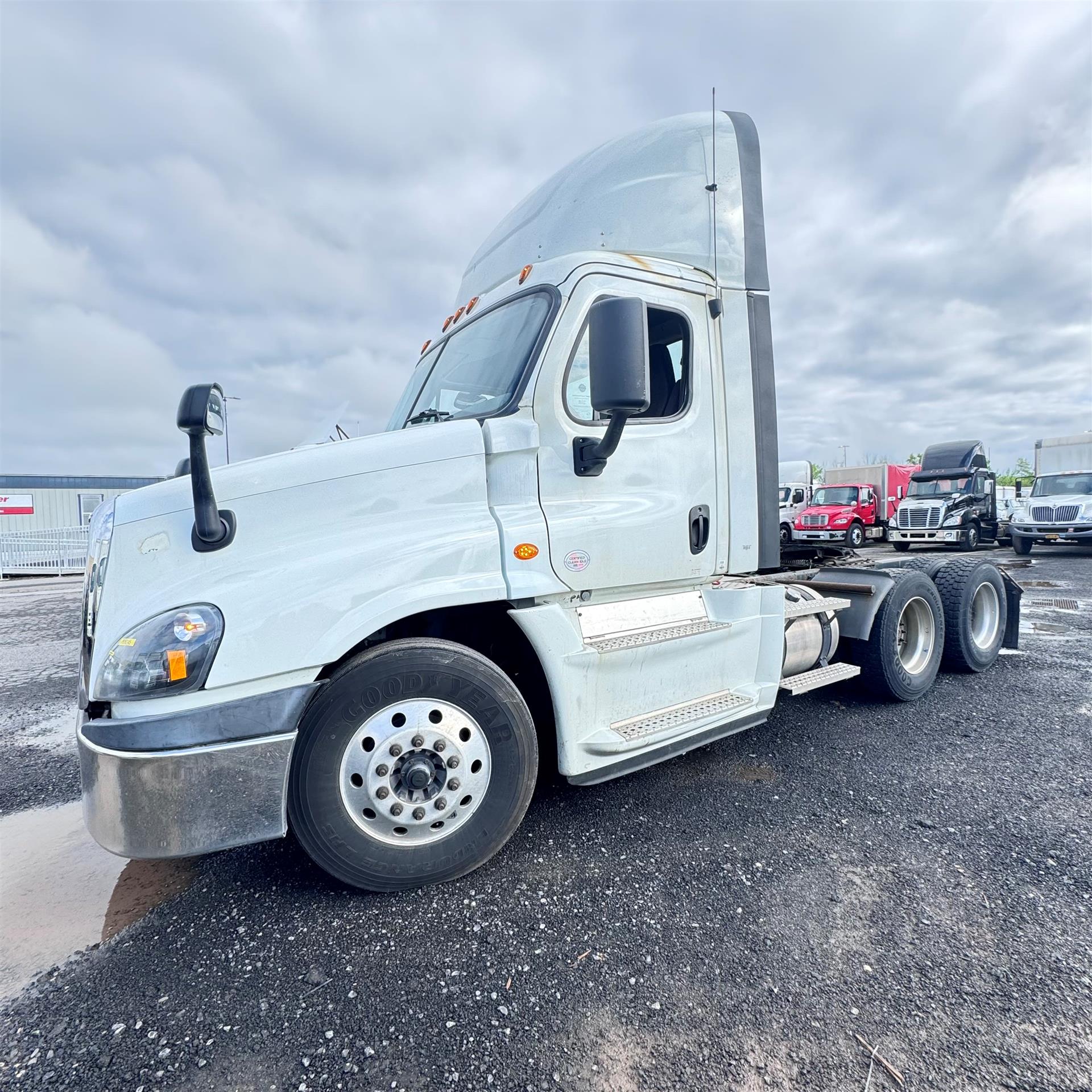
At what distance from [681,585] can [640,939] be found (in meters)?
1.70

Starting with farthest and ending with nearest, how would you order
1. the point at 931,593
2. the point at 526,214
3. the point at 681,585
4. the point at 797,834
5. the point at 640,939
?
the point at 931,593 → the point at 526,214 → the point at 681,585 → the point at 797,834 → the point at 640,939

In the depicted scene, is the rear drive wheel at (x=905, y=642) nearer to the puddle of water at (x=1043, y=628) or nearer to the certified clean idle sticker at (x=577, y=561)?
the certified clean idle sticker at (x=577, y=561)

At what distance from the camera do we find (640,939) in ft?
7.36

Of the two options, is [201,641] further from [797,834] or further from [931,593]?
[931,593]

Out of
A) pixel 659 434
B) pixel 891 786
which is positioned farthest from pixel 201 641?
pixel 891 786

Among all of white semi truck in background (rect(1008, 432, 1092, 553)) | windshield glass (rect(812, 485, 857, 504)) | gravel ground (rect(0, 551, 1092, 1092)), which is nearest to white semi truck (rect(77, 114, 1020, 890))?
gravel ground (rect(0, 551, 1092, 1092))

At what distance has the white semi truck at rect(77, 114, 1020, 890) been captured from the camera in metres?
2.22

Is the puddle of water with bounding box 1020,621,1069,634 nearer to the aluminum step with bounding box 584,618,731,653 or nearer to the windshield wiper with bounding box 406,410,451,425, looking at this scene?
the aluminum step with bounding box 584,618,731,653

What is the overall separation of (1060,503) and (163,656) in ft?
67.9

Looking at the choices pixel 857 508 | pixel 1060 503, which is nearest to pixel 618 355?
pixel 1060 503

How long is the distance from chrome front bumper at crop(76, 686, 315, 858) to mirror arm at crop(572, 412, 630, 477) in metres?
1.50

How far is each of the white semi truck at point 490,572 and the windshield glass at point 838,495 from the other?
22151mm

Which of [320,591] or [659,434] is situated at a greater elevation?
[659,434]

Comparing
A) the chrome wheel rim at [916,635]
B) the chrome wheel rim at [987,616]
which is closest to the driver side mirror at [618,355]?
the chrome wheel rim at [916,635]
